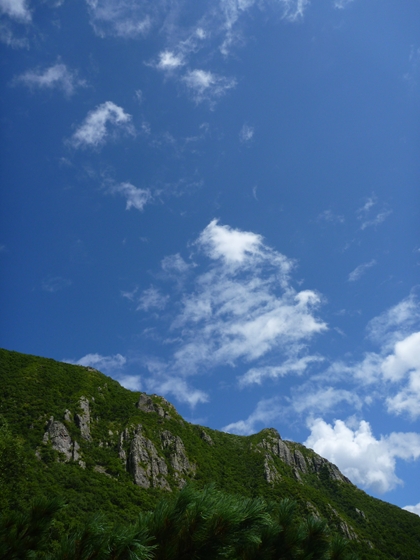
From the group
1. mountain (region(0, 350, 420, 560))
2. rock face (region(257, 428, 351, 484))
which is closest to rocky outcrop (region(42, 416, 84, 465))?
mountain (region(0, 350, 420, 560))

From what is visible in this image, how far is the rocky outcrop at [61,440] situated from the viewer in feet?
218

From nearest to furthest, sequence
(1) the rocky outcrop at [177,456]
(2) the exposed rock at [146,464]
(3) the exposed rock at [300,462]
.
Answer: (2) the exposed rock at [146,464], (1) the rocky outcrop at [177,456], (3) the exposed rock at [300,462]

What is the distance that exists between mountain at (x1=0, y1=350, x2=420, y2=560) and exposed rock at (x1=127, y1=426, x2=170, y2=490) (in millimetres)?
256

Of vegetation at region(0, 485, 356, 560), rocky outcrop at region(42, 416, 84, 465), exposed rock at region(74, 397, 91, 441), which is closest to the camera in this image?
vegetation at region(0, 485, 356, 560)

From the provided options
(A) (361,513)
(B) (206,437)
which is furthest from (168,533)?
(A) (361,513)

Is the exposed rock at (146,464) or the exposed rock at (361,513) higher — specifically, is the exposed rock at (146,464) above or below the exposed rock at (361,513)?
below

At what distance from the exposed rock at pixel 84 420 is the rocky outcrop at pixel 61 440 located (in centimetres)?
509

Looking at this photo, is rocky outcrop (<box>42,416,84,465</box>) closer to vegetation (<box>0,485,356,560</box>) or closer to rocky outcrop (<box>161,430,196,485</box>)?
rocky outcrop (<box>161,430,196,485</box>)

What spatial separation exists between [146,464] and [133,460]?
11.8 feet

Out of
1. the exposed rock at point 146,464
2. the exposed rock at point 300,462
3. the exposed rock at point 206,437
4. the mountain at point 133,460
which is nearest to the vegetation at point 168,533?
the mountain at point 133,460

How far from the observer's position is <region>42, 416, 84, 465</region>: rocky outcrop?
218 ft

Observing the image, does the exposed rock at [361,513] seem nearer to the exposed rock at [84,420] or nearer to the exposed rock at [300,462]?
the exposed rock at [300,462]

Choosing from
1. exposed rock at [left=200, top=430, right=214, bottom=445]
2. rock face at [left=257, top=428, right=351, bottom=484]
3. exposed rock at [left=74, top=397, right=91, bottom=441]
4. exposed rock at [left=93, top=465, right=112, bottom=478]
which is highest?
rock face at [left=257, top=428, right=351, bottom=484]

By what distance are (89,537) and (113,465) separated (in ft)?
257
